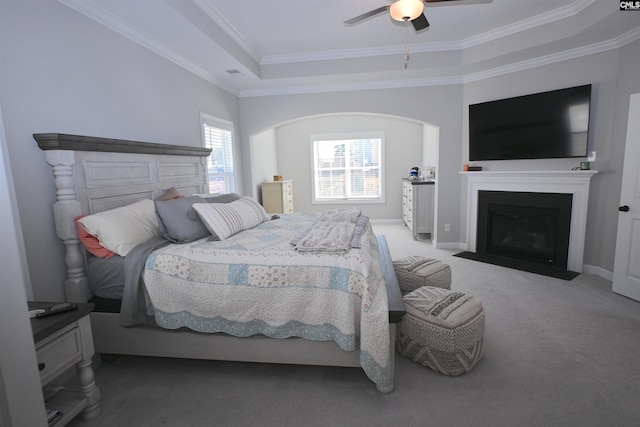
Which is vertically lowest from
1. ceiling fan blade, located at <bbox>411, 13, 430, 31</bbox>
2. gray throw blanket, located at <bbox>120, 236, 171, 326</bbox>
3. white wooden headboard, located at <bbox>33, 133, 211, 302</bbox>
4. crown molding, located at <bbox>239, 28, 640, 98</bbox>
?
gray throw blanket, located at <bbox>120, 236, 171, 326</bbox>

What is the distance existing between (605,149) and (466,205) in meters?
1.74

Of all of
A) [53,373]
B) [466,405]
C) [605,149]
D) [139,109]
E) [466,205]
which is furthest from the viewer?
[466,205]

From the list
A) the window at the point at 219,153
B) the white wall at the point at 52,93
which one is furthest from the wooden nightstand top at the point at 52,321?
the window at the point at 219,153

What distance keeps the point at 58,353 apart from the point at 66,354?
55mm

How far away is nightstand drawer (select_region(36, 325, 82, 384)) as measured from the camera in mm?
1519

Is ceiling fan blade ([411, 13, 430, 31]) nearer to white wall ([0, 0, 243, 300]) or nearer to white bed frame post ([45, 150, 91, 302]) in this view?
white wall ([0, 0, 243, 300])

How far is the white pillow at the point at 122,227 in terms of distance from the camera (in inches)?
88.1

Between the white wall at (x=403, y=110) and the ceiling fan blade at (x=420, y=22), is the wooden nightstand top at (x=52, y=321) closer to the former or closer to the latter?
the ceiling fan blade at (x=420, y=22)

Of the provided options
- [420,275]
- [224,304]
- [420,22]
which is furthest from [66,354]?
[420,22]

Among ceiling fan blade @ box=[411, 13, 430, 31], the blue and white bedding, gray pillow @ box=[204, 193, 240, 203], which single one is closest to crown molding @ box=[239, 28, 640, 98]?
ceiling fan blade @ box=[411, 13, 430, 31]

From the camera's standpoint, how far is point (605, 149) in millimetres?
3666

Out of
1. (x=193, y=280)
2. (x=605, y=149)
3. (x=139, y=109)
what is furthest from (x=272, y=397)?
(x=605, y=149)

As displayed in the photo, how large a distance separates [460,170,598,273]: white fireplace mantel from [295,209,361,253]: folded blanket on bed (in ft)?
8.15

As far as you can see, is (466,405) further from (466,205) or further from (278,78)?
(278,78)
